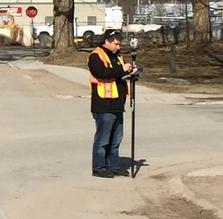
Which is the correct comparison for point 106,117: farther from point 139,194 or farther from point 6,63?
point 6,63

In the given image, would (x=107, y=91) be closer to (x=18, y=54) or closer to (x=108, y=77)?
(x=108, y=77)

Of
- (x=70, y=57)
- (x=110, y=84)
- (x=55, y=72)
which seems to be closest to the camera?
(x=110, y=84)

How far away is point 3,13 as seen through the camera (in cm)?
7956

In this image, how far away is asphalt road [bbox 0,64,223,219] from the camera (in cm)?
742

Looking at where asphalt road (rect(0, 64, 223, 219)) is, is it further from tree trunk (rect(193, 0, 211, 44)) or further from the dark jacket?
tree trunk (rect(193, 0, 211, 44))

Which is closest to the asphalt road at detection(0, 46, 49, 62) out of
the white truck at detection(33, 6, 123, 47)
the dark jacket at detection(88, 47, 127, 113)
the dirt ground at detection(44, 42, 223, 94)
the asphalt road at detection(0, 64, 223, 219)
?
the dirt ground at detection(44, 42, 223, 94)

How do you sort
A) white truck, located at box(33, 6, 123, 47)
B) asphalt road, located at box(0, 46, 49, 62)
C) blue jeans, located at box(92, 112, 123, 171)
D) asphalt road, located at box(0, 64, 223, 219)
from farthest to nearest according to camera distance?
1. white truck, located at box(33, 6, 123, 47)
2. asphalt road, located at box(0, 46, 49, 62)
3. blue jeans, located at box(92, 112, 123, 171)
4. asphalt road, located at box(0, 64, 223, 219)

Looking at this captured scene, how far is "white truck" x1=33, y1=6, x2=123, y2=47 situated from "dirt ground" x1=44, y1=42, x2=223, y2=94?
22.1 m

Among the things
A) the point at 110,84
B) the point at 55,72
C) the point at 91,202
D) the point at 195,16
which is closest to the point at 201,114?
the point at 110,84

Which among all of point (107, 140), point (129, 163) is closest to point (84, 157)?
point (129, 163)

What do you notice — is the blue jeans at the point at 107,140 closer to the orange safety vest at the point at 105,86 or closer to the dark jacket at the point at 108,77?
the dark jacket at the point at 108,77

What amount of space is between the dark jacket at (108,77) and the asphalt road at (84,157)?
91cm

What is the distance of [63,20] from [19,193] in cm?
2787

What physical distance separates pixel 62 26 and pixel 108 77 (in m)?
27.3
